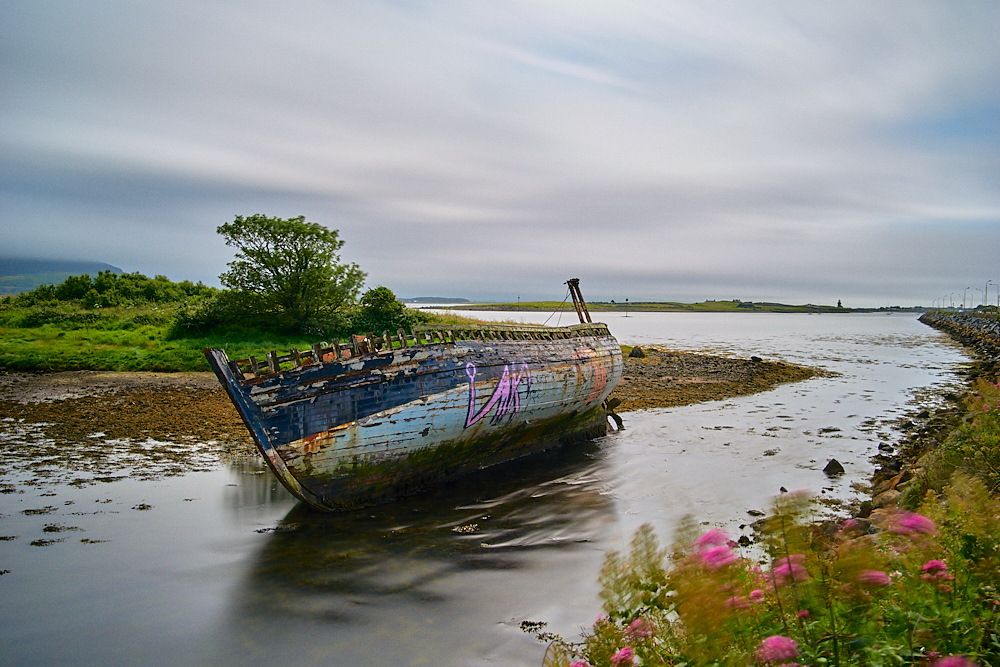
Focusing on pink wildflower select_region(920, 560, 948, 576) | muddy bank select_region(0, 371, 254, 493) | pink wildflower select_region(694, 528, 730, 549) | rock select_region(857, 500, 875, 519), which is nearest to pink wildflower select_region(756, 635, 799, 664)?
pink wildflower select_region(694, 528, 730, 549)

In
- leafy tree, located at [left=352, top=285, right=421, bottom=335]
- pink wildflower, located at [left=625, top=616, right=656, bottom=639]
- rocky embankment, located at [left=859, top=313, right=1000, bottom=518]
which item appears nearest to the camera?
pink wildflower, located at [left=625, top=616, right=656, bottom=639]

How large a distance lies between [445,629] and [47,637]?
396 centimetres

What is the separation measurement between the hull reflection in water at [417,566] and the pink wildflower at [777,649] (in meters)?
3.55

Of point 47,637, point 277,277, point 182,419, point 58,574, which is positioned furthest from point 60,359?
point 47,637

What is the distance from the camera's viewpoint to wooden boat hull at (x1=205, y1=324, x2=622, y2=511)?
8102 mm

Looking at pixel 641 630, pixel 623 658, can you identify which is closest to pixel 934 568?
pixel 641 630

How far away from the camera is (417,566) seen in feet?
23.7

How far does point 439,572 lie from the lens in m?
7.05

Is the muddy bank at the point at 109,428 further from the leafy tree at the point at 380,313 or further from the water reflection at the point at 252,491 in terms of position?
the leafy tree at the point at 380,313

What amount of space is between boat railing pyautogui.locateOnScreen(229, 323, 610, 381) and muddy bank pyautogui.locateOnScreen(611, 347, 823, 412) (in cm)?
848

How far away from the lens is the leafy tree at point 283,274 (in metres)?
26.8

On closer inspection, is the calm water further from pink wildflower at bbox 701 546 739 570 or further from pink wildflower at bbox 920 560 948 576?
pink wildflower at bbox 920 560 948 576

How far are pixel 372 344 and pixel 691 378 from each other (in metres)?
19.8

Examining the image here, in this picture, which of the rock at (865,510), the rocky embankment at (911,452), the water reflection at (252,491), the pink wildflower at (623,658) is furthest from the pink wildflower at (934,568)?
the water reflection at (252,491)
